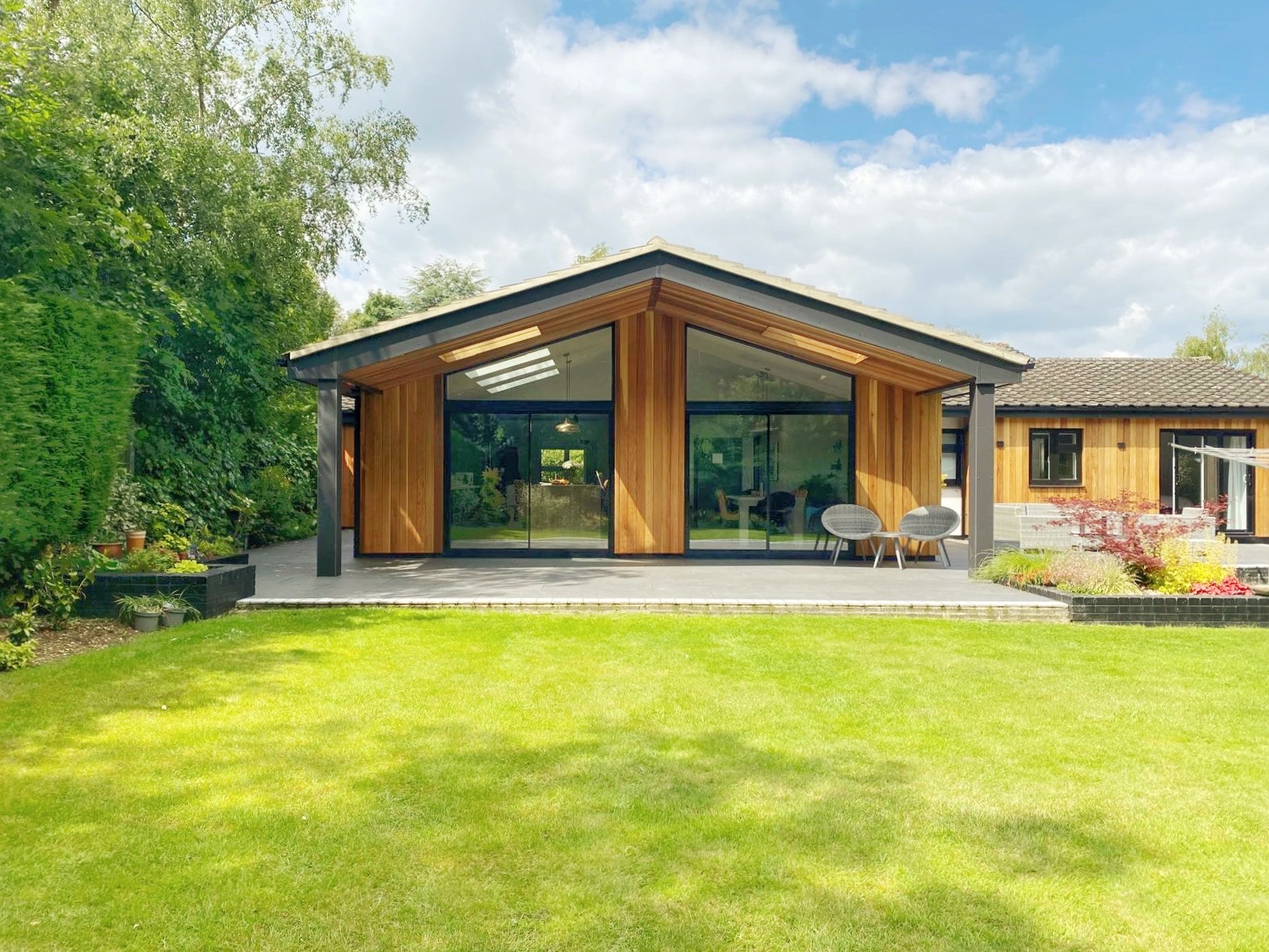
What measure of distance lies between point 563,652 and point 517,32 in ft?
49.4

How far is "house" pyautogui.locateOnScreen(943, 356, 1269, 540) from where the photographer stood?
53.3 ft

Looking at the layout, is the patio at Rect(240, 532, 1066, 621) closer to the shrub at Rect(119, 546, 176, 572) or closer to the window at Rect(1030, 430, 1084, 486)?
the shrub at Rect(119, 546, 176, 572)

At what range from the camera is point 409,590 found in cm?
877

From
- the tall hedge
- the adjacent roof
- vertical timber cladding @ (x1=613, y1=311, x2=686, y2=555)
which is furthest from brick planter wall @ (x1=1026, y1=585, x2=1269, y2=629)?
the tall hedge

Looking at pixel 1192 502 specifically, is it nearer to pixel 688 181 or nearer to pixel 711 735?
pixel 711 735

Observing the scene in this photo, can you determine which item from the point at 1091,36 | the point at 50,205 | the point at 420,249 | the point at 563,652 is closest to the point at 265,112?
the point at 50,205

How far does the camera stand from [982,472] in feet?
32.3

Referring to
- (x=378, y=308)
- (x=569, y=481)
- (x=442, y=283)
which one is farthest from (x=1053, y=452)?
(x=378, y=308)

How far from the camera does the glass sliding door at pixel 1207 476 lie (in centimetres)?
1631

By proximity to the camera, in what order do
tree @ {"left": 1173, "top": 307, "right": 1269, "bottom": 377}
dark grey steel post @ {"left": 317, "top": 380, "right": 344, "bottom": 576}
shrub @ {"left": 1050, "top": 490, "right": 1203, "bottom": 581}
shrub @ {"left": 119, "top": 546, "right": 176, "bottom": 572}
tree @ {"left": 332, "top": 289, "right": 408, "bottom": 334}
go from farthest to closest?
tree @ {"left": 332, "top": 289, "right": 408, "bottom": 334} → tree @ {"left": 1173, "top": 307, "right": 1269, "bottom": 377} → dark grey steel post @ {"left": 317, "top": 380, "right": 344, "bottom": 576} → shrub @ {"left": 1050, "top": 490, "right": 1203, "bottom": 581} → shrub @ {"left": 119, "top": 546, "right": 176, "bottom": 572}

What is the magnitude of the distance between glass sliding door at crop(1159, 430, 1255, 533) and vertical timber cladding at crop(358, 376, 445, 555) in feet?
46.3

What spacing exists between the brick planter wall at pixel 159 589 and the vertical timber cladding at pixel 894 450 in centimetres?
878

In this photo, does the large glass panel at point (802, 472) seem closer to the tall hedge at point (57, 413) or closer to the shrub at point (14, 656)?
the tall hedge at point (57, 413)

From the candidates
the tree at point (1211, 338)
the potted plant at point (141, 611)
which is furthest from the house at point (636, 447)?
the tree at point (1211, 338)
